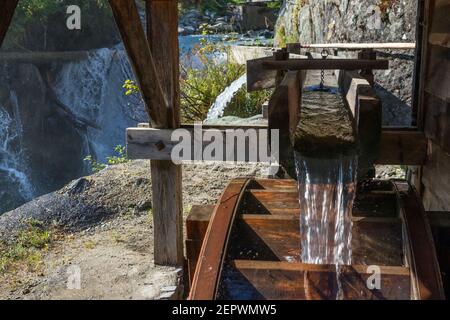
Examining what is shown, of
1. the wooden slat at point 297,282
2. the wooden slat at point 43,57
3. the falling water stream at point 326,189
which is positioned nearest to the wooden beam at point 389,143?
the falling water stream at point 326,189

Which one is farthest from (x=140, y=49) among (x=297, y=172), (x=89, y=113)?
(x=89, y=113)

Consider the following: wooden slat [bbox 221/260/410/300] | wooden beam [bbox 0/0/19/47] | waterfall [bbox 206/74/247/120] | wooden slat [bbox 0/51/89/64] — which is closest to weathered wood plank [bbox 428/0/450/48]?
wooden slat [bbox 221/260/410/300]

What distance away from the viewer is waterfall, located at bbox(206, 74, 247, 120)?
8617mm

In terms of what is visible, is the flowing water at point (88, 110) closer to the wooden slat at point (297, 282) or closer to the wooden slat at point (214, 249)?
the wooden slat at point (214, 249)

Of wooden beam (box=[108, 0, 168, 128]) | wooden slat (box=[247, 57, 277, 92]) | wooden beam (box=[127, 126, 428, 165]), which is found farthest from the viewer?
wooden slat (box=[247, 57, 277, 92])

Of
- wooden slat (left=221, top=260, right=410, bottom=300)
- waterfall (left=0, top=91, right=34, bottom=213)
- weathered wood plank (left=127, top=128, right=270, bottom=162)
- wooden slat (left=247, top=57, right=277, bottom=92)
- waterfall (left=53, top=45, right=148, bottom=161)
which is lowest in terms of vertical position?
waterfall (left=0, top=91, right=34, bottom=213)

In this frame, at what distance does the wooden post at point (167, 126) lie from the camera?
4.02 metres

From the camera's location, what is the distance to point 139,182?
7.08 meters

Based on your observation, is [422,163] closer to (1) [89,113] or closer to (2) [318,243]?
(2) [318,243]

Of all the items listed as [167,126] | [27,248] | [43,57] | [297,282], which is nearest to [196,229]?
[297,282]

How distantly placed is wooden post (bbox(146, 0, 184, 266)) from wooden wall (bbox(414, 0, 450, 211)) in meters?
1.70

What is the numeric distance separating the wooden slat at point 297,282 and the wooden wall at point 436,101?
92 centimetres

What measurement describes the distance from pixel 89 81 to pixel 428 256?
19576 mm

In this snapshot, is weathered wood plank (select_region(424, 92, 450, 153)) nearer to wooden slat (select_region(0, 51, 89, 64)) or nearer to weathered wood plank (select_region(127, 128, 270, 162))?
weathered wood plank (select_region(127, 128, 270, 162))
